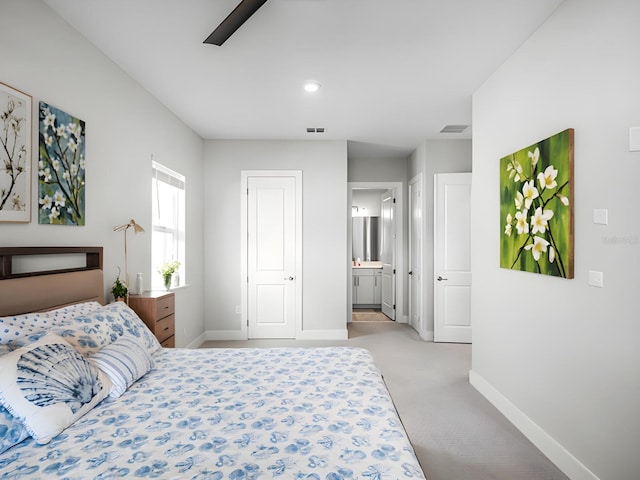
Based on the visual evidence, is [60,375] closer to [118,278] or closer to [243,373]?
[243,373]

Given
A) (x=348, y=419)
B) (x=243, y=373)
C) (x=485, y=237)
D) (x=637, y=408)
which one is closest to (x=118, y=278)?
(x=243, y=373)

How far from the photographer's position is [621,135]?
1.74 metres

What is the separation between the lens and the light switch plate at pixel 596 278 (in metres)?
1.85

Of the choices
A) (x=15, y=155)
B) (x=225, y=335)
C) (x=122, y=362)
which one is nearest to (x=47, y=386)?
(x=122, y=362)

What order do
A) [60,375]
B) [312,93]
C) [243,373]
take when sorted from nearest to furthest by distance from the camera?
1. [60,375]
2. [243,373]
3. [312,93]

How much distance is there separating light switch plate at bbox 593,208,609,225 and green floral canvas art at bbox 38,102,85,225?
123 inches

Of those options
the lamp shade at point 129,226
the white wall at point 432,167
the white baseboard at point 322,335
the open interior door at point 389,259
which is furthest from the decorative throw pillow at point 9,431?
the open interior door at point 389,259

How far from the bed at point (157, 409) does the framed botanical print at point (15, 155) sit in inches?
9.9

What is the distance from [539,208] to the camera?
2373 millimetres

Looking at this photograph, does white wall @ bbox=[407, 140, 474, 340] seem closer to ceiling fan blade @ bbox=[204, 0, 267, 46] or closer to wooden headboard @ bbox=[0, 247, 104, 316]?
ceiling fan blade @ bbox=[204, 0, 267, 46]

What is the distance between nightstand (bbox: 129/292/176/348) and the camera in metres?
2.86

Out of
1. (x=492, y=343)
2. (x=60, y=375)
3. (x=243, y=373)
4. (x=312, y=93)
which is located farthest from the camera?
(x=312, y=93)

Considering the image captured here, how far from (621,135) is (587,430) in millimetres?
1568

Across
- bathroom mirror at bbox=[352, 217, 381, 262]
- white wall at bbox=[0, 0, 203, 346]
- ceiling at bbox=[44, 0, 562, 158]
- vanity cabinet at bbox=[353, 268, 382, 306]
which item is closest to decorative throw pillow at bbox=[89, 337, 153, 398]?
white wall at bbox=[0, 0, 203, 346]
